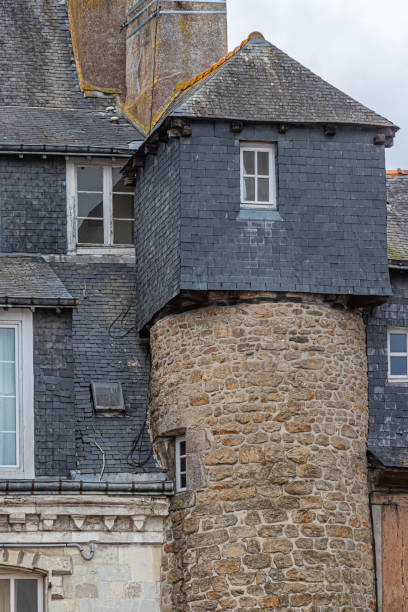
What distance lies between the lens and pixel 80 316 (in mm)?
24047

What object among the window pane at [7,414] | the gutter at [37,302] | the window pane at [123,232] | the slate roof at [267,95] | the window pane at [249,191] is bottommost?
the window pane at [7,414]

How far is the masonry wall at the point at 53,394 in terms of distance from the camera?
2233 cm

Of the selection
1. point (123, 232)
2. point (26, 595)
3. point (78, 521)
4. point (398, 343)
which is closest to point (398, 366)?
point (398, 343)

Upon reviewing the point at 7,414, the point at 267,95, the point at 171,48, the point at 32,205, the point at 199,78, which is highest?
the point at 171,48

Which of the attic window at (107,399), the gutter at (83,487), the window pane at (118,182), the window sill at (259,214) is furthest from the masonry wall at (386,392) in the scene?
the window pane at (118,182)

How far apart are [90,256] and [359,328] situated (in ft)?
13.8

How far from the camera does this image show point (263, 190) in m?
23.1

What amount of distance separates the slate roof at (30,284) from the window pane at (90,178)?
51.2 inches

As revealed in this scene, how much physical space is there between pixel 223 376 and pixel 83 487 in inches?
88.9

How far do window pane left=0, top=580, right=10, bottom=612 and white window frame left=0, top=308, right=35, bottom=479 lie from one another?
133cm

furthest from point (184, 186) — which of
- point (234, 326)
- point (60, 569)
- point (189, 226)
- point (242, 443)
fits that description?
point (60, 569)

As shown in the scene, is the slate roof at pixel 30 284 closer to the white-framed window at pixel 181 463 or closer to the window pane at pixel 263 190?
the white-framed window at pixel 181 463

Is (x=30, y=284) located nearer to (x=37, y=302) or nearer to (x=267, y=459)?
(x=37, y=302)

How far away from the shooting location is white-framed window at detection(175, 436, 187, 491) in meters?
22.6
